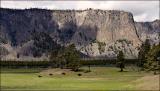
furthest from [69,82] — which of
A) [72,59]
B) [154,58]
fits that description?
[72,59]

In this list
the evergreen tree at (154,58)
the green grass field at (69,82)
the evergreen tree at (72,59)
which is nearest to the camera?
the green grass field at (69,82)

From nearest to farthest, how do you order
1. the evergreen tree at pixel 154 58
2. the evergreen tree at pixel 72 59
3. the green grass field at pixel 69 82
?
the green grass field at pixel 69 82 < the evergreen tree at pixel 154 58 < the evergreen tree at pixel 72 59

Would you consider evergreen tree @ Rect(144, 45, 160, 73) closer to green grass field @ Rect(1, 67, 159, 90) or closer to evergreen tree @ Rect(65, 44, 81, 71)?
green grass field @ Rect(1, 67, 159, 90)

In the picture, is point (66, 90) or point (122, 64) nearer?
point (66, 90)

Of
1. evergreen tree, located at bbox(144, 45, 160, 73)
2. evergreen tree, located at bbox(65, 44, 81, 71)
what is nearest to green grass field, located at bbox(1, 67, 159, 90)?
evergreen tree, located at bbox(144, 45, 160, 73)

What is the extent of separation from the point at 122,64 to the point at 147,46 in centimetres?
1497

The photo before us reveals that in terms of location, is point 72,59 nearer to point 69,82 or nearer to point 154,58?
point 154,58

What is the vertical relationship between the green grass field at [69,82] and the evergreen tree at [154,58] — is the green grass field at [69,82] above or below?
below

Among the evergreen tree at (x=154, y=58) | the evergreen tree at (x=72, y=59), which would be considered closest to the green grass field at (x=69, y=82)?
the evergreen tree at (x=154, y=58)

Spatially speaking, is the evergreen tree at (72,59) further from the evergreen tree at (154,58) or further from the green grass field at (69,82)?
the evergreen tree at (154,58)

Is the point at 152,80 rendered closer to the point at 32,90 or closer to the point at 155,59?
the point at 32,90

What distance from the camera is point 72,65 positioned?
160m

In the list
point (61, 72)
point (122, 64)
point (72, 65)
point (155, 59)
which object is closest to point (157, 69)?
point (155, 59)

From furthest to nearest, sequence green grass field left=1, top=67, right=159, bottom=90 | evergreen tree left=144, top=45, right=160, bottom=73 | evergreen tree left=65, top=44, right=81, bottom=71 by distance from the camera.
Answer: evergreen tree left=65, top=44, right=81, bottom=71
evergreen tree left=144, top=45, right=160, bottom=73
green grass field left=1, top=67, right=159, bottom=90
